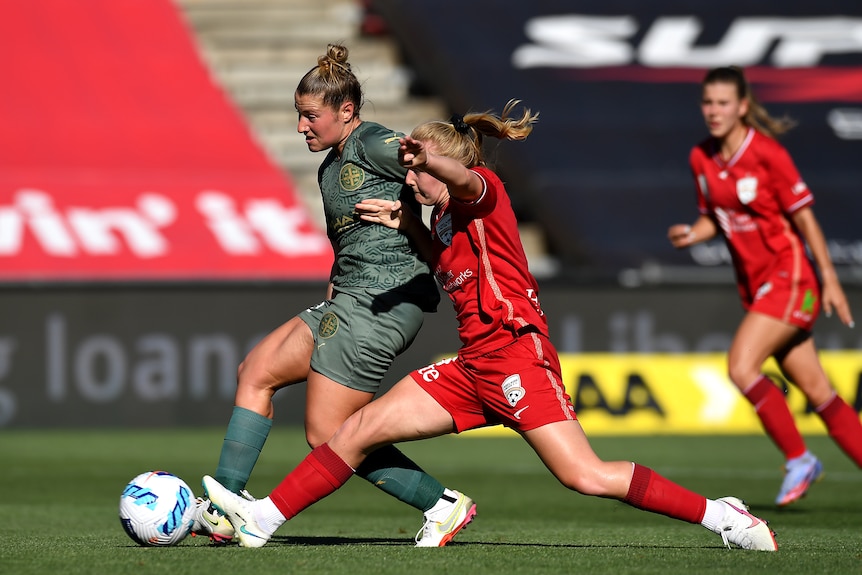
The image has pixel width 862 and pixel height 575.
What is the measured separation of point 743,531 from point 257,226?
35.8 ft

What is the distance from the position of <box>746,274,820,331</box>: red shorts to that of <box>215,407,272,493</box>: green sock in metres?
2.95

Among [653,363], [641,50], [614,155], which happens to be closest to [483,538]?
[653,363]

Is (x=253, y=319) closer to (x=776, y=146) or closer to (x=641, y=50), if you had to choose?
(x=776, y=146)

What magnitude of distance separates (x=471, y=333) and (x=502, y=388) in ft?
0.80

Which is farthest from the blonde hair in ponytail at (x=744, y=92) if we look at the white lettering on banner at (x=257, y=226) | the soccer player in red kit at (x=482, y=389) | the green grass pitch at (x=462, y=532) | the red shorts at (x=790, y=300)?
the white lettering on banner at (x=257, y=226)

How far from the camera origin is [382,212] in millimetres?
5414

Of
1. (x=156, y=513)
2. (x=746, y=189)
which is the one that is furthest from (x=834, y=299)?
(x=156, y=513)

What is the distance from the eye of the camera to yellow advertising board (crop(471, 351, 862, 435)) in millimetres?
12367

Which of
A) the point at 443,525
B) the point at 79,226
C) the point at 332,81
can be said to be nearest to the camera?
the point at 332,81

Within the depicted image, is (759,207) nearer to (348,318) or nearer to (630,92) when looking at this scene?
(348,318)

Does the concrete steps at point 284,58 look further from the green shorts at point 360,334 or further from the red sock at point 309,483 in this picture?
the red sock at point 309,483

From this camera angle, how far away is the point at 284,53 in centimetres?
1884

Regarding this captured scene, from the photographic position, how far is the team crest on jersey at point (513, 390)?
5172 millimetres

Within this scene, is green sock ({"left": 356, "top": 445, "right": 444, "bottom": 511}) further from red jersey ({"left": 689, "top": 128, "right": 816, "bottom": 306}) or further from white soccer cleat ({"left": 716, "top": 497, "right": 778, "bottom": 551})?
red jersey ({"left": 689, "top": 128, "right": 816, "bottom": 306})
